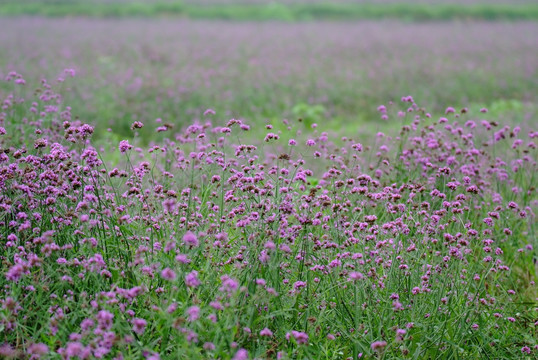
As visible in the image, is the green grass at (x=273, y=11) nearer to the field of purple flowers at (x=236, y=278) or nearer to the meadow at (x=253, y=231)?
the meadow at (x=253, y=231)

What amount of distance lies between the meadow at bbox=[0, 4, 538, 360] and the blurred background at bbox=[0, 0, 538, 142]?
0.09m

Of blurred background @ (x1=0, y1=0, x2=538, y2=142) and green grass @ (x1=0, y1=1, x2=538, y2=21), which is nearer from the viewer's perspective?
blurred background @ (x1=0, y1=0, x2=538, y2=142)

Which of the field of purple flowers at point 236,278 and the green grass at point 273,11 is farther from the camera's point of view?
the green grass at point 273,11

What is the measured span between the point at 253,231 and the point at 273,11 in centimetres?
2248

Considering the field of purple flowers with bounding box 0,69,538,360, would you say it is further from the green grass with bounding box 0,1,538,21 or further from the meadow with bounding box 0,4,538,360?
the green grass with bounding box 0,1,538,21

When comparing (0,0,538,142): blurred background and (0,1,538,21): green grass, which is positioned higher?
(0,1,538,21): green grass

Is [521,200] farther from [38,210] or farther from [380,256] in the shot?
[38,210]

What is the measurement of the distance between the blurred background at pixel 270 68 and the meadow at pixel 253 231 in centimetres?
9

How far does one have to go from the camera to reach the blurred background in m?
8.93

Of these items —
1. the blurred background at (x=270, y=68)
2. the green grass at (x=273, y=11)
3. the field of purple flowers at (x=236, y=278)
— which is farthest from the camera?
the green grass at (x=273, y=11)

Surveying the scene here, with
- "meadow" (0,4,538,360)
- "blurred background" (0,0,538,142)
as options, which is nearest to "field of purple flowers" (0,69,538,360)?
"meadow" (0,4,538,360)

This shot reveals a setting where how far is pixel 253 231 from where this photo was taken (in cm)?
288

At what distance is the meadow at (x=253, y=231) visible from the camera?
2.49 meters

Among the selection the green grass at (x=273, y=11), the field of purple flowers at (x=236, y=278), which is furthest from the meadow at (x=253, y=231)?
the green grass at (x=273, y=11)
